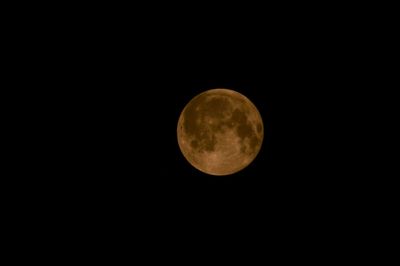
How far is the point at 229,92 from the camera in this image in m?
6.50

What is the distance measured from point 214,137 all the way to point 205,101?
69 centimetres

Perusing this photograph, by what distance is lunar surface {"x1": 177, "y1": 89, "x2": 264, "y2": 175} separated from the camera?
607 centimetres

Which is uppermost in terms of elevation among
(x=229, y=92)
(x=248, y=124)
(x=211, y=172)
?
(x=229, y=92)

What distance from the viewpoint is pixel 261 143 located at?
261 inches

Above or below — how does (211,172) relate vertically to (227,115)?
below

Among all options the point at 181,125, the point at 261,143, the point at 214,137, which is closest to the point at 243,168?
the point at 261,143

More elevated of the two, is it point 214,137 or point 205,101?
point 205,101

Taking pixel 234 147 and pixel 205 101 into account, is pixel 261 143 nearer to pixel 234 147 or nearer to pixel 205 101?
pixel 234 147

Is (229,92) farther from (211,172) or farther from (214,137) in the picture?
(211,172)

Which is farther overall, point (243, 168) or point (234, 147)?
point (243, 168)

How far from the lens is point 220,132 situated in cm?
604

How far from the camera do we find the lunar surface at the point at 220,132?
19.9ft

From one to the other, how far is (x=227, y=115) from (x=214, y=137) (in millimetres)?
445

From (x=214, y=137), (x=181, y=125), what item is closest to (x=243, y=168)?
(x=214, y=137)
